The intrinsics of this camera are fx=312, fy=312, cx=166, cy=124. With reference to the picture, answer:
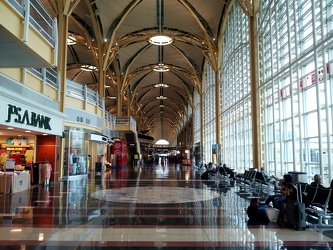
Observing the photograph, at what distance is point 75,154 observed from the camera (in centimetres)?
2016

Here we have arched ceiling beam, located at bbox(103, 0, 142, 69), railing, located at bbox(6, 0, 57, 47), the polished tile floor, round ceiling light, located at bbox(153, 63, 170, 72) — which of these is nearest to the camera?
the polished tile floor

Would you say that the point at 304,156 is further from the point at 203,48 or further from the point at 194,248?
the point at 203,48

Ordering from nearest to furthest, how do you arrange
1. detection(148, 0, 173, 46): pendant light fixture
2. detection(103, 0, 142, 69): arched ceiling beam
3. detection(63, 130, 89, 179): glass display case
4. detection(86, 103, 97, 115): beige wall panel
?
detection(63, 130, 89, 179): glass display case < detection(86, 103, 97, 115): beige wall panel < detection(103, 0, 142, 69): arched ceiling beam < detection(148, 0, 173, 46): pendant light fixture

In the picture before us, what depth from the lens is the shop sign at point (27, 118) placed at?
38.8ft

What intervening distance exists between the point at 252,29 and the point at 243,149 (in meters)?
8.33

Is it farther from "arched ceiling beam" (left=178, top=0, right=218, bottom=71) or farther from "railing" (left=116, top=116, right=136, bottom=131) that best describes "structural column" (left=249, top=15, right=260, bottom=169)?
"railing" (left=116, top=116, right=136, bottom=131)

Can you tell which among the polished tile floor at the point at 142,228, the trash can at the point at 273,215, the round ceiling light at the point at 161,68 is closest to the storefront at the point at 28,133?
the polished tile floor at the point at 142,228

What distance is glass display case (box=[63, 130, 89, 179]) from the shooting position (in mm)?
19309

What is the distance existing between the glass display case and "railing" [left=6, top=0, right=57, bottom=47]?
1014 centimetres

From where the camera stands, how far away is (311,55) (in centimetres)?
1202

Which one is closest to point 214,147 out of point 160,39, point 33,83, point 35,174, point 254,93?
point 254,93

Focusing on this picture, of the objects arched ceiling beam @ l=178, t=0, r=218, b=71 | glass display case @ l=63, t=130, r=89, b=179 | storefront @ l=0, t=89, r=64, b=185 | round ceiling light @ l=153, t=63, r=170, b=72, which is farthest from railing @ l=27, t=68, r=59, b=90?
round ceiling light @ l=153, t=63, r=170, b=72

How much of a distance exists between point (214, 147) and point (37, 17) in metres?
21.6

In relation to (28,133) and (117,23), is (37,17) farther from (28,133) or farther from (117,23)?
(117,23)
